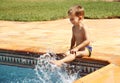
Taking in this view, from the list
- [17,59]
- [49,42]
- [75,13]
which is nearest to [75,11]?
[75,13]

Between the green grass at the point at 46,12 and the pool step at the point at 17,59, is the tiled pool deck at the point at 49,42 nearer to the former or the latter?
the pool step at the point at 17,59

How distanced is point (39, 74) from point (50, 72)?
0.26 m

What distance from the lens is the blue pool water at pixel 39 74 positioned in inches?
264

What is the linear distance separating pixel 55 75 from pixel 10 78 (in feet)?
3.29

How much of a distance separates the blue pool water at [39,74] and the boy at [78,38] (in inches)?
12.5

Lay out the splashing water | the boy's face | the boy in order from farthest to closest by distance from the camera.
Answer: the splashing water < the boy's face < the boy

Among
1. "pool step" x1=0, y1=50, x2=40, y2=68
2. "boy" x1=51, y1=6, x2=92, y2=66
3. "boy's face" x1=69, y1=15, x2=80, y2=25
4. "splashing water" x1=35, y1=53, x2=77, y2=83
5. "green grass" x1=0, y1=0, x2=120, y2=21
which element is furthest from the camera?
"green grass" x1=0, y1=0, x2=120, y2=21

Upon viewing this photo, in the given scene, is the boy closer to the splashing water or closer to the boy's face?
the boy's face

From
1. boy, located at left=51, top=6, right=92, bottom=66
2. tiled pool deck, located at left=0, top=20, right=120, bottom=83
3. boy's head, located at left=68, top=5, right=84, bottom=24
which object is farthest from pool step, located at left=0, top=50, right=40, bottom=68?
boy's head, located at left=68, top=5, right=84, bottom=24

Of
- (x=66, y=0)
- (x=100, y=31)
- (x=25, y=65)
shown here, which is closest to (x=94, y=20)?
(x=100, y=31)

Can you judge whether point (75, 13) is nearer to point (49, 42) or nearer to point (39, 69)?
point (39, 69)

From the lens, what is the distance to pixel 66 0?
18.1 metres

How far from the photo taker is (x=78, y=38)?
6.71 meters

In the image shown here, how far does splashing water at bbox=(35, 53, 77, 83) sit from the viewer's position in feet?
21.7
